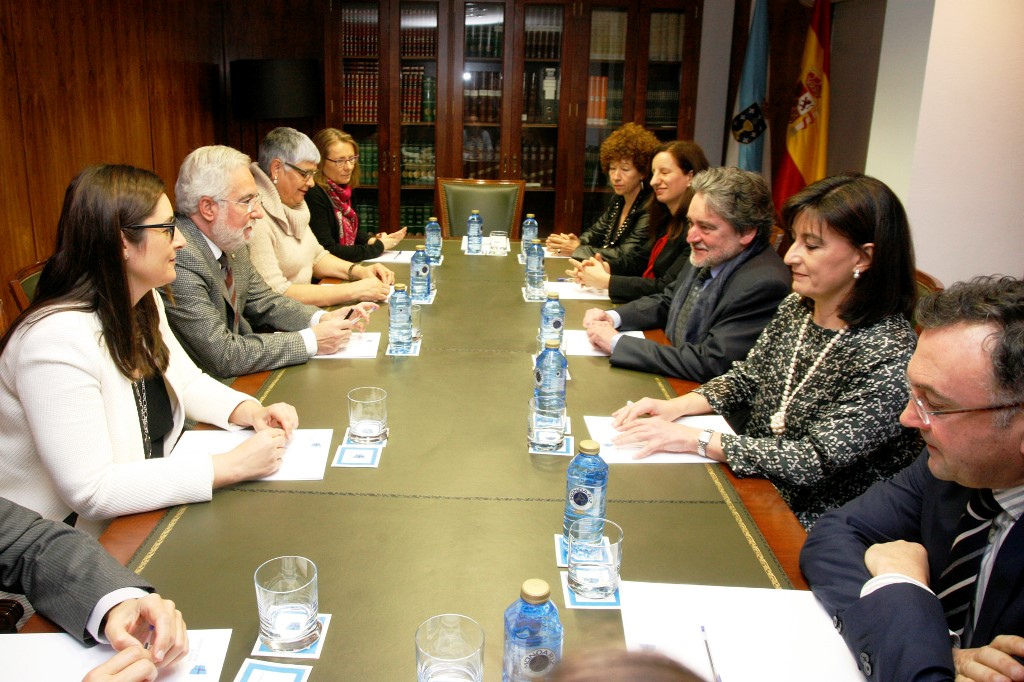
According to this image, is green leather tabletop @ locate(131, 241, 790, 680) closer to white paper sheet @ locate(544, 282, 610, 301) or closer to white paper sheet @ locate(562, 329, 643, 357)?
white paper sheet @ locate(562, 329, 643, 357)

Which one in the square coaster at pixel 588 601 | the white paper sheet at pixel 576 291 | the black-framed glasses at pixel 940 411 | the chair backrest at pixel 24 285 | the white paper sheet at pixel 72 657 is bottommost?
the white paper sheet at pixel 72 657

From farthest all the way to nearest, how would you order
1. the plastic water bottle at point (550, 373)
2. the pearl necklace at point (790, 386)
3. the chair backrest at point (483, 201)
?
1. the chair backrest at point (483, 201)
2. the plastic water bottle at point (550, 373)
3. the pearl necklace at point (790, 386)

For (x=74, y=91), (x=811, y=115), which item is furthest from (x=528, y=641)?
(x=811, y=115)

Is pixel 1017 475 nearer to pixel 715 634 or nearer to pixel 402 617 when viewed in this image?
pixel 715 634

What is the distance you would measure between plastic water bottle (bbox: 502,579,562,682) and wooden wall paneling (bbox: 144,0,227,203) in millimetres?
4561

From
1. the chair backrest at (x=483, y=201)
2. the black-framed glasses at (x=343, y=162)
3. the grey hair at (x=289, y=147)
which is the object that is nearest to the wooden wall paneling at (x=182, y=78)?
the black-framed glasses at (x=343, y=162)

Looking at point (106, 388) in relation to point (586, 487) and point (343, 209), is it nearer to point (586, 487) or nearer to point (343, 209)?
point (586, 487)

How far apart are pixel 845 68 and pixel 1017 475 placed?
506cm

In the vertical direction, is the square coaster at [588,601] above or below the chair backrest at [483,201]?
below

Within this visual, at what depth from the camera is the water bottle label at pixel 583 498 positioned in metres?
1.47

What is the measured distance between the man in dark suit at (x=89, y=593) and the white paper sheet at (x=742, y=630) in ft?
2.16

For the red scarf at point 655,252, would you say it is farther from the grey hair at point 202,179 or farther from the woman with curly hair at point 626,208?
the grey hair at point 202,179

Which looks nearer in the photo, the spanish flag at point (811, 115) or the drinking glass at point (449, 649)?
the drinking glass at point (449, 649)

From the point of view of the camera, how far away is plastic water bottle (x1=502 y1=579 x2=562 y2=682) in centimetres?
108
